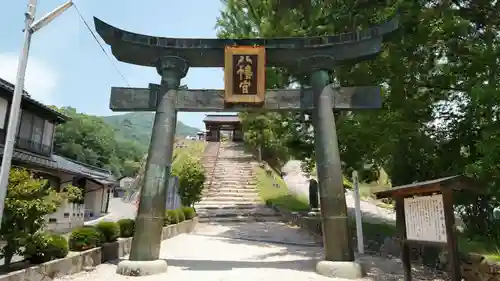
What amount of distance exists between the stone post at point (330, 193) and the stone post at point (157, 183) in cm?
384

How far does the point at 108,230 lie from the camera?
1048 centimetres

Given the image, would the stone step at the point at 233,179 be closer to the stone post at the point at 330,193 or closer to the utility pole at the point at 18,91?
the stone post at the point at 330,193

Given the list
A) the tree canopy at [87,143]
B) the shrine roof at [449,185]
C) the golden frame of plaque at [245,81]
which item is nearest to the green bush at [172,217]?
the golden frame of plaque at [245,81]

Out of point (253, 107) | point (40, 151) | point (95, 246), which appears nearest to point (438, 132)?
point (253, 107)

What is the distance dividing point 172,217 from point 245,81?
931 cm

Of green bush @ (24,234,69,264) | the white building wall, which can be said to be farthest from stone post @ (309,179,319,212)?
the white building wall

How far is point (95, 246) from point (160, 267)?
2144mm

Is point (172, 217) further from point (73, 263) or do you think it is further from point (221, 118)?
point (221, 118)

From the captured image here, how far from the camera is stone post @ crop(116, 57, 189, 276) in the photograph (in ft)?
28.1

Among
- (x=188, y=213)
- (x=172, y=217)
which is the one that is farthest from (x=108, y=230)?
(x=188, y=213)

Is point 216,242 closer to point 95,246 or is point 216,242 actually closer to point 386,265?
point 95,246

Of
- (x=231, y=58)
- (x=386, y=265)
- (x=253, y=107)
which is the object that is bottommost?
(x=386, y=265)

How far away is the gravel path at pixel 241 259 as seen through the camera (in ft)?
27.1

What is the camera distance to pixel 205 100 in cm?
1007
